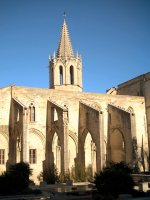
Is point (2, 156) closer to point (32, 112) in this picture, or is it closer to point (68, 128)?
point (32, 112)

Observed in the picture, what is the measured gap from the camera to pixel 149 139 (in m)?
40.9

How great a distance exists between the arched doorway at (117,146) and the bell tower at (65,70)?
16.5 metres

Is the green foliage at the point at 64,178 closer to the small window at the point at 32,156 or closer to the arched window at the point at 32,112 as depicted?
the small window at the point at 32,156

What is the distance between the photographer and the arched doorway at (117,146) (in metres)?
37.8

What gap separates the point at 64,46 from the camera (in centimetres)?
5666

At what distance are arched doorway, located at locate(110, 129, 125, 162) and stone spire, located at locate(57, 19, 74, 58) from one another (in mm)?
21266

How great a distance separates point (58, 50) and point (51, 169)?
91.6 ft

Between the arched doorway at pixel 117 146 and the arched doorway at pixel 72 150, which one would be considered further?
the arched doorway at pixel 117 146

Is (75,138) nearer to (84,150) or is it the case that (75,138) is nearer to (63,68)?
(84,150)

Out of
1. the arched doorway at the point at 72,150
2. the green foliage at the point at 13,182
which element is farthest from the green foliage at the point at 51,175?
the green foliage at the point at 13,182

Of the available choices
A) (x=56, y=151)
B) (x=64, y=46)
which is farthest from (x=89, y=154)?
(x=64, y=46)

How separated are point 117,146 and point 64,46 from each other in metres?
24.7

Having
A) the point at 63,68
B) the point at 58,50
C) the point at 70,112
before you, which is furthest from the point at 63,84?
the point at 70,112

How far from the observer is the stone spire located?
182 feet
